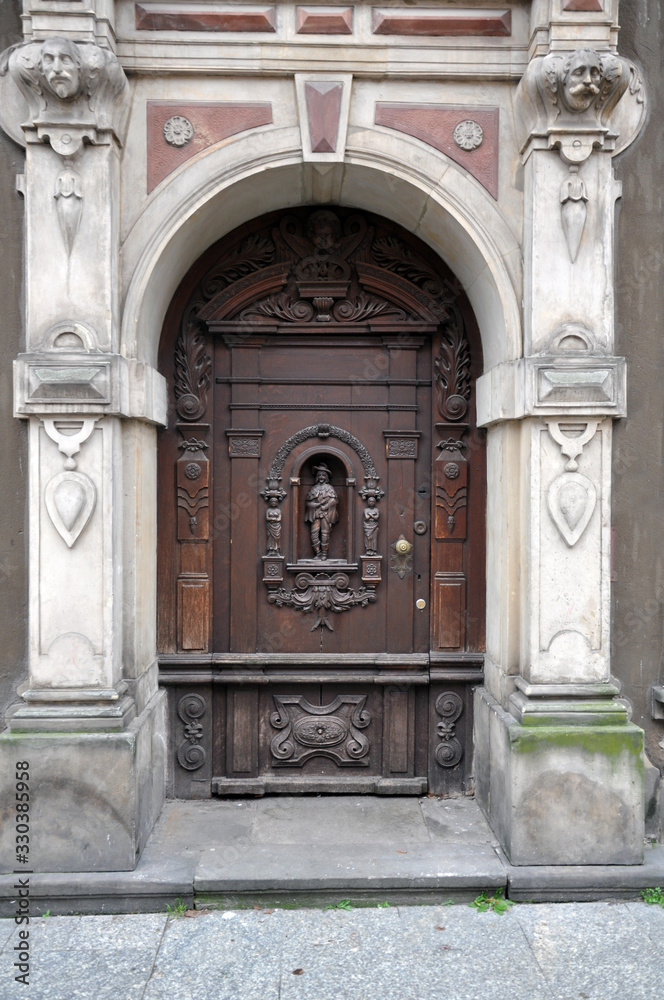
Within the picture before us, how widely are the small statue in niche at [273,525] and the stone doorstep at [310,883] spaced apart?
1.89m

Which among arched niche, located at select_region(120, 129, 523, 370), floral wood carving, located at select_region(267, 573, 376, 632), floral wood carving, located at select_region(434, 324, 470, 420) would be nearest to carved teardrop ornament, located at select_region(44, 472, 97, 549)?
arched niche, located at select_region(120, 129, 523, 370)

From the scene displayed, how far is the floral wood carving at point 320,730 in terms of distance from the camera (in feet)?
17.1

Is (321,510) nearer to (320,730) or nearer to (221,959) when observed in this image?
(320,730)

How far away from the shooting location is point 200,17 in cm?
437

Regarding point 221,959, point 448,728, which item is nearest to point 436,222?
point 448,728

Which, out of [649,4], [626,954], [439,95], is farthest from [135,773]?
[649,4]

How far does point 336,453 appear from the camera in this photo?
205 inches

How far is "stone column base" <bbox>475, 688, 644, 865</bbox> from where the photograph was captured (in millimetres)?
4230

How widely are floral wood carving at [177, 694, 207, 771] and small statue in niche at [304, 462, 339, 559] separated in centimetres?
125

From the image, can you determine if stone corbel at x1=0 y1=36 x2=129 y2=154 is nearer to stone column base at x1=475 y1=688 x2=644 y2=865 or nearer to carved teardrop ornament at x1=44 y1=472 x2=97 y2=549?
carved teardrop ornament at x1=44 y1=472 x2=97 y2=549

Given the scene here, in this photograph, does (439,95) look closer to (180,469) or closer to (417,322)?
(417,322)

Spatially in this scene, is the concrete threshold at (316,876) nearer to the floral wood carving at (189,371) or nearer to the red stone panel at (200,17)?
the floral wood carving at (189,371)

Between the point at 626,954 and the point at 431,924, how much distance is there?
91cm

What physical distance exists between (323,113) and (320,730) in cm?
379
